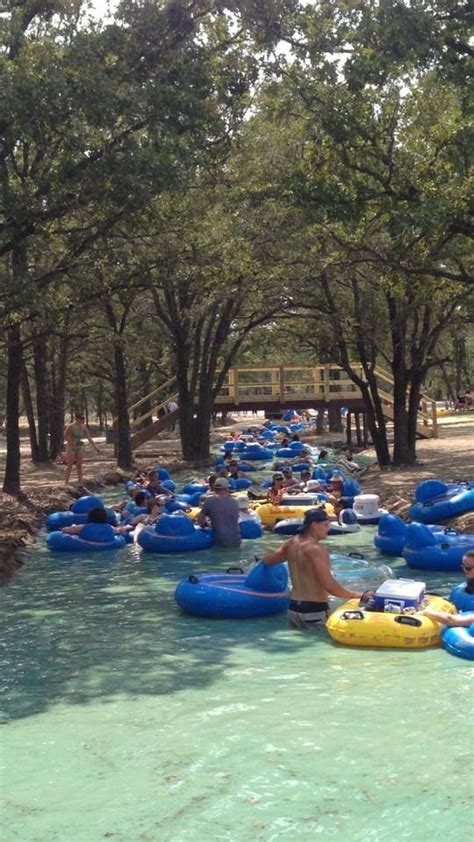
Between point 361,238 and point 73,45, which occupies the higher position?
point 73,45

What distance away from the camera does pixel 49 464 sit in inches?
1091

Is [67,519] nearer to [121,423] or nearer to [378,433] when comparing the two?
[121,423]

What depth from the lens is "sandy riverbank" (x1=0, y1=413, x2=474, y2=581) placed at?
14.5 m

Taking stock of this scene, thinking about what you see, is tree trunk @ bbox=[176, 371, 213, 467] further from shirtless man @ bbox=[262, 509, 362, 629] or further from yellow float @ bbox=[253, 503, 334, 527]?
shirtless man @ bbox=[262, 509, 362, 629]

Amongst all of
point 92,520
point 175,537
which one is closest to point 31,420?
point 92,520

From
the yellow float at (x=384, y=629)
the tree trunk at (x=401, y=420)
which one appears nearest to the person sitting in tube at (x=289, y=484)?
the tree trunk at (x=401, y=420)

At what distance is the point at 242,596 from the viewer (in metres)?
9.68

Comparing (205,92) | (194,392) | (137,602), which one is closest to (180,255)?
(205,92)

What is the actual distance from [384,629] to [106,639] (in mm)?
2716

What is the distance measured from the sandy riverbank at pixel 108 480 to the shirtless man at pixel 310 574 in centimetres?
461

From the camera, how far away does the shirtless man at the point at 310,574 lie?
8.66 metres

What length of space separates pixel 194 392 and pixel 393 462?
8.91m

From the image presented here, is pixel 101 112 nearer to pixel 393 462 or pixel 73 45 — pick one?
pixel 73 45

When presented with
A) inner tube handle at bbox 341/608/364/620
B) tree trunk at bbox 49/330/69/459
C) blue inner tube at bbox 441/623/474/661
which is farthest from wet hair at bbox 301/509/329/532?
tree trunk at bbox 49/330/69/459
